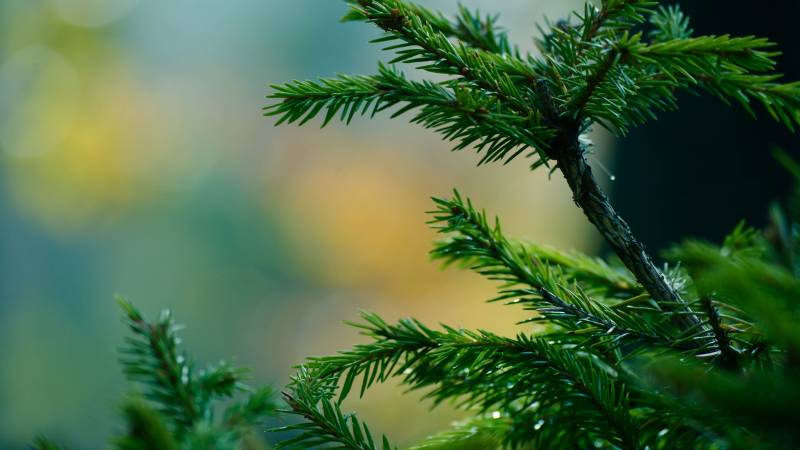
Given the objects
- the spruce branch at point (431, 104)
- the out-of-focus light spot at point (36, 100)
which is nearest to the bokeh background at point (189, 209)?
the out-of-focus light spot at point (36, 100)

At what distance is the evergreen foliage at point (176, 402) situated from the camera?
19 cm

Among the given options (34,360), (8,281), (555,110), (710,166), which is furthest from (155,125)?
(555,110)

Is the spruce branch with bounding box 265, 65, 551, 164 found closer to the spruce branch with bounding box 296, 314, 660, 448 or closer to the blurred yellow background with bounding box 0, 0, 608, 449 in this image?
the spruce branch with bounding box 296, 314, 660, 448

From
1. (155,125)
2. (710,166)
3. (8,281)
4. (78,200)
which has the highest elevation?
(155,125)

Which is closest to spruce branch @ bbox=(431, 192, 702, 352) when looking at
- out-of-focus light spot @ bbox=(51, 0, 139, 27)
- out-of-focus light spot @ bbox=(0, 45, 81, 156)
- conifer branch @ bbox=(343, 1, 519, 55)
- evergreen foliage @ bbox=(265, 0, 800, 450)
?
evergreen foliage @ bbox=(265, 0, 800, 450)

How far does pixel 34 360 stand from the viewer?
16.1ft

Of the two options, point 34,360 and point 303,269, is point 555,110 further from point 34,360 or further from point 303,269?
point 34,360

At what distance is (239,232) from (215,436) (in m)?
5.34

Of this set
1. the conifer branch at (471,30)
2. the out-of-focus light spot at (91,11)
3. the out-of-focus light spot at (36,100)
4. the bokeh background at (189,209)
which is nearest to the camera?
the conifer branch at (471,30)

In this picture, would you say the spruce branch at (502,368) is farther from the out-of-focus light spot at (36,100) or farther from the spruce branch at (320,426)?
the out-of-focus light spot at (36,100)

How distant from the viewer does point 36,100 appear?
5.16 metres

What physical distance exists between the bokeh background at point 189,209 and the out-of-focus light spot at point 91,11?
0.05 ft

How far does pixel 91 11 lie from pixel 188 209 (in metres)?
1.67

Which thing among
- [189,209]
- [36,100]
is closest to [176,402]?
[189,209]
